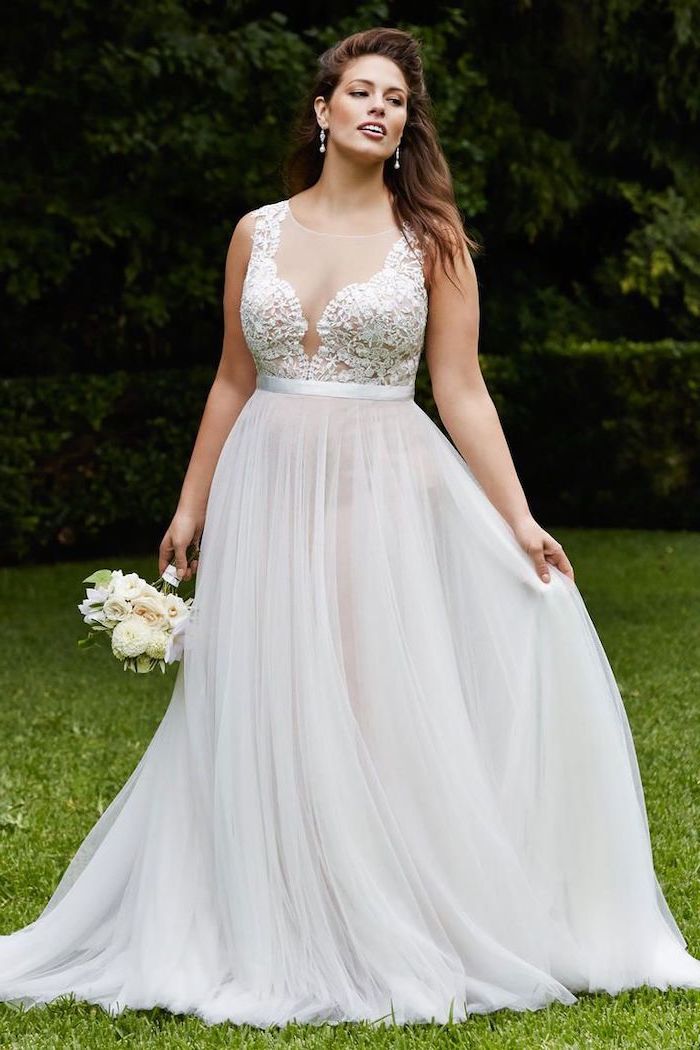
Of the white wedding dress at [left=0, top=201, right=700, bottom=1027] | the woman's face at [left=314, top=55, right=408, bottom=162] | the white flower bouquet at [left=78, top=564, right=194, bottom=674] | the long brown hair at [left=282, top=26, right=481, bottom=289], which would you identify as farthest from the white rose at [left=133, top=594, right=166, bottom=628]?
the woman's face at [left=314, top=55, right=408, bottom=162]

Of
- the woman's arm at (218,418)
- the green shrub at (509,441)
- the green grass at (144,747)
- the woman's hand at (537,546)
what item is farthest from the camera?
the green shrub at (509,441)

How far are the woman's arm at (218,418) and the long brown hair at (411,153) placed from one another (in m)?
0.28

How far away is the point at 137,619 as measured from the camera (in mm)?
3430

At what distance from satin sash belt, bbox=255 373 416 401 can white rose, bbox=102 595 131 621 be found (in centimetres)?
60

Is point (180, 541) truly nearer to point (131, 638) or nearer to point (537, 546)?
point (131, 638)

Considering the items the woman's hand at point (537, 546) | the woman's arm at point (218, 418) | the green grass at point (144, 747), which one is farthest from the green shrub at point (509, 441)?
the woman's hand at point (537, 546)

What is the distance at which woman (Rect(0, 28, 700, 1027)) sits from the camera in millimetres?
3312

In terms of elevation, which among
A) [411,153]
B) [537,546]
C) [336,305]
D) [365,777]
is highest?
[411,153]

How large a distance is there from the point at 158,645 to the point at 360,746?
51cm

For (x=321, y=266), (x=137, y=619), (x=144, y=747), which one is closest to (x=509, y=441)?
(x=144, y=747)

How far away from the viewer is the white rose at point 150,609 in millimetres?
3443

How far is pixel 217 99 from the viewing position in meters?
9.69

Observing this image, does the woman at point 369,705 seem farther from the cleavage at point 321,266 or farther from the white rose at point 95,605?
the white rose at point 95,605

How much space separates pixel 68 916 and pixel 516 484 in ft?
4.80
